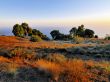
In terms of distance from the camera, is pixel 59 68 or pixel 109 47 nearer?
pixel 59 68

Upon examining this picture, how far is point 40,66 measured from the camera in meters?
12.1

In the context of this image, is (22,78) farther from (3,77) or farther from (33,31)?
(33,31)

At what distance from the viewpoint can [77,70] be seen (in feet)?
38.0

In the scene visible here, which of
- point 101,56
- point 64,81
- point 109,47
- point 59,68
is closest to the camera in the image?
point 64,81

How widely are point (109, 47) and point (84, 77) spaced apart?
16.5m

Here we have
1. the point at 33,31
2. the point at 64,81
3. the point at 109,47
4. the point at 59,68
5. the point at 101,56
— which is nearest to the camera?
the point at 64,81

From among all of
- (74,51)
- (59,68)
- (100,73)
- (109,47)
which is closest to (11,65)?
(59,68)

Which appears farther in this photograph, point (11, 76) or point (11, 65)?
point (11, 65)

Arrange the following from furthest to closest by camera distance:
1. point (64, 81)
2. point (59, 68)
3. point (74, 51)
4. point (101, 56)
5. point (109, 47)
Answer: point (109, 47) < point (74, 51) < point (101, 56) < point (59, 68) < point (64, 81)

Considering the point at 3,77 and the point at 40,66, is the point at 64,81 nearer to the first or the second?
the point at 40,66

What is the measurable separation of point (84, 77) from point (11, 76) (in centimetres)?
305

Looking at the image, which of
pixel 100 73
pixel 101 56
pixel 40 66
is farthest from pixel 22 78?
pixel 101 56

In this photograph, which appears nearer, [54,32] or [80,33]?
[80,33]

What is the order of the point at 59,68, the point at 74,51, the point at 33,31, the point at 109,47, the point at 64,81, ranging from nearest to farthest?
the point at 64,81 < the point at 59,68 < the point at 74,51 < the point at 109,47 < the point at 33,31
